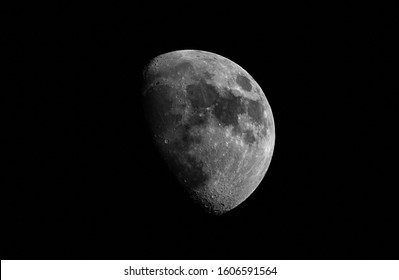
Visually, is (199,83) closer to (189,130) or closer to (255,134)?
(189,130)

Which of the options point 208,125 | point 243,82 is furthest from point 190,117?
point 243,82

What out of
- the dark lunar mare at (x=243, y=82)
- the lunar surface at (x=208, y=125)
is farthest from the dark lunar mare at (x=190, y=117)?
the dark lunar mare at (x=243, y=82)

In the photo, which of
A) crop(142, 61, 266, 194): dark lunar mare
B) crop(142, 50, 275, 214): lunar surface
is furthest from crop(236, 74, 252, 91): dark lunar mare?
crop(142, 61, 266, 194): dark lunar mare

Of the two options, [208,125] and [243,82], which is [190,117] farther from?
[243,82]

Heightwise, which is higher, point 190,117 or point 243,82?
Answer: point 243,82

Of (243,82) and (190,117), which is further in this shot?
(243,82)

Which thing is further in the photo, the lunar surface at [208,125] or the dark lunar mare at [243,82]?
the dark lunar mare at [243,82]

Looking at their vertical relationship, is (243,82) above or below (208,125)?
above

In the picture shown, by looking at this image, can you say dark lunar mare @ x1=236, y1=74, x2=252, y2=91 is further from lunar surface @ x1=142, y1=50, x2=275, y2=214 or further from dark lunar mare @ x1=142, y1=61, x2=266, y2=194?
dark lunar mare @ x1=142, y1=61, x2=266, y2=194

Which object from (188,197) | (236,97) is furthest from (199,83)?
(188,197)

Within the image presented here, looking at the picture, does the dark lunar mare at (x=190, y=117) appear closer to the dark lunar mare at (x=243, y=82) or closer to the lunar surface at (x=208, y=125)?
the lunar surface at (x=208, y=125)
